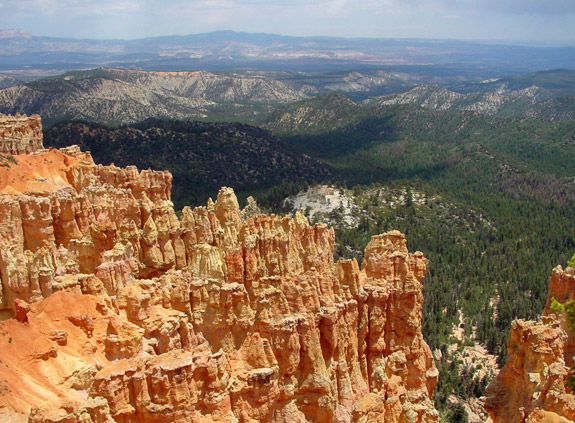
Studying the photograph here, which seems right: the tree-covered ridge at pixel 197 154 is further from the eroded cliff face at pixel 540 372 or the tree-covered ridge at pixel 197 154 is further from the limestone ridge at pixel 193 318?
the eroded cliff face at pixel 540 372

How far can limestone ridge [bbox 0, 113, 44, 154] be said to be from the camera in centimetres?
4100

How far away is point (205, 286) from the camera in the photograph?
23.7m

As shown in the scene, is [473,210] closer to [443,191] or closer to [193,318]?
[443,191]

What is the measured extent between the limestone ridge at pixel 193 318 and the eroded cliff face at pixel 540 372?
3.59m

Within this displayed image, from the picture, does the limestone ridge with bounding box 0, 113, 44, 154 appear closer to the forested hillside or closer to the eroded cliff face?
the eroded cliff face

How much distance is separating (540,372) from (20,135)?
1472 inches

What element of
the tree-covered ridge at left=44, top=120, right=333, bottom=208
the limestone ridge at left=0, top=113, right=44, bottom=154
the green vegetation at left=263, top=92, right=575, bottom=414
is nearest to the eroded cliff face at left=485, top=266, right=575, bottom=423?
the green vegetation at left=263, top=92, right=575, bottom=414

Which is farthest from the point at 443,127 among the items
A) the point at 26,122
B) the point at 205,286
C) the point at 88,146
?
the point at 205,286

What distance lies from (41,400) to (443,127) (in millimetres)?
196644

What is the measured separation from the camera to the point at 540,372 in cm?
2367

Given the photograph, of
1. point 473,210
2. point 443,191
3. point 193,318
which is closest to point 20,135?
point 193,318

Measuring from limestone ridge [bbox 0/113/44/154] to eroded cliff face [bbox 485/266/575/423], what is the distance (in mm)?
34973

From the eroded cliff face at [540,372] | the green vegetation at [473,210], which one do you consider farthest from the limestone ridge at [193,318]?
the green vegetation at [473,210]

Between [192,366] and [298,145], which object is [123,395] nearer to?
[192,366]
